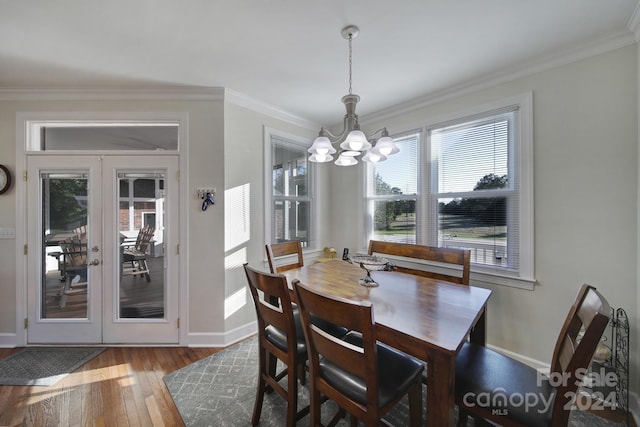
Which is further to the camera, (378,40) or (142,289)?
(142,289)

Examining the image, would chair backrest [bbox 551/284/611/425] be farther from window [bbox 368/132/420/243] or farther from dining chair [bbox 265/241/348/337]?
window [bbox 368/132/420/243]

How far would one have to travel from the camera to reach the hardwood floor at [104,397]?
172 cm

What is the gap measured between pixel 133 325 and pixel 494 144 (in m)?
3.96

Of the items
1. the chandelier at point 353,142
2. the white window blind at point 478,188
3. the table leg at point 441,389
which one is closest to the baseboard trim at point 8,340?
the chandelier at point 353,142

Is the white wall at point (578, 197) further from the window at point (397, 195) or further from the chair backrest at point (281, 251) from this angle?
the chair backrest at point (281, 251)

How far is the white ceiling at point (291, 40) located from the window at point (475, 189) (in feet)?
1.50

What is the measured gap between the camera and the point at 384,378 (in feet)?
4.16

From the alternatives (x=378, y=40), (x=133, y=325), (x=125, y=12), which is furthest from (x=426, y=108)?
(x=133, y=325)

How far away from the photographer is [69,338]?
8.59ft

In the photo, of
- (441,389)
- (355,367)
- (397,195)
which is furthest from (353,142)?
(397,195)

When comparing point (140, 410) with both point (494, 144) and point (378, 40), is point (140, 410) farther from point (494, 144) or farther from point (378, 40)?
point (494, 144)

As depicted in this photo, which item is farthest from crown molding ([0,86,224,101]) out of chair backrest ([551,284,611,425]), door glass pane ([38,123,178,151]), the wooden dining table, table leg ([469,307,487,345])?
chair backrest ([551,284,611,425])

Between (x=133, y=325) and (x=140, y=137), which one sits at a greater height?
(x=140, y=137)

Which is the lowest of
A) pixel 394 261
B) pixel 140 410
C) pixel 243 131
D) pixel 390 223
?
pixel 140 410
